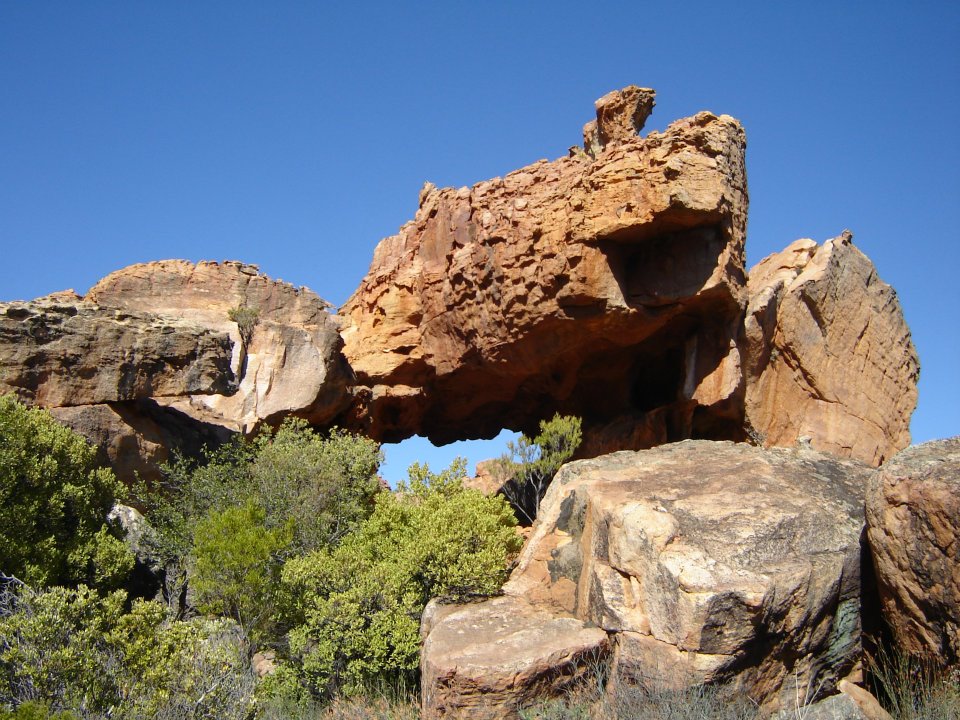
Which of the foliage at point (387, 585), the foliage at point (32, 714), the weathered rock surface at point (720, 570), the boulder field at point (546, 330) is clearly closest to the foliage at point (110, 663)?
the foliage at point (32, 714)

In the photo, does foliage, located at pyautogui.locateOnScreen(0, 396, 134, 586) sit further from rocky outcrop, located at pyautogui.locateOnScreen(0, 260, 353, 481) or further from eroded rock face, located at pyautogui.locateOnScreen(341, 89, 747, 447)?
eroded rock face, located at pyautogui.locateOnScreen(341, 89, 747, 447)

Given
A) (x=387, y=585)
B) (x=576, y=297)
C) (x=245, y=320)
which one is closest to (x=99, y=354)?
(x=245, y=320)

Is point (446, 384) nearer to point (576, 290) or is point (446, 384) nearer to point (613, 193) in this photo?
point (576, 290)

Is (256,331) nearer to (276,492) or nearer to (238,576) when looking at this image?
(276,492)

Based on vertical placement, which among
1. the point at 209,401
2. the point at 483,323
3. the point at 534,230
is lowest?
the point at 209,401

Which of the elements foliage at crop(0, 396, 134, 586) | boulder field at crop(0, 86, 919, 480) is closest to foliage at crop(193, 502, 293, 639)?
foliage at crop(0, 396, 134, 586)

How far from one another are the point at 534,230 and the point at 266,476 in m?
7.44

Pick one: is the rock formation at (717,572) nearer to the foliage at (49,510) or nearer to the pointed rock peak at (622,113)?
the foliage at (49,510)

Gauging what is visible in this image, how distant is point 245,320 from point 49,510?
8.31 m

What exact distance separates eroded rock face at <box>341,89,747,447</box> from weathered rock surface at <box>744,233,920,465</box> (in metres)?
0.84

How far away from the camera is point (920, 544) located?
8.80 meters

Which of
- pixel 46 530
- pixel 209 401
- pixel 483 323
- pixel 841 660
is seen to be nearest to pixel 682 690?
pixel 841 660

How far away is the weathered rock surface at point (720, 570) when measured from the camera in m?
9.20

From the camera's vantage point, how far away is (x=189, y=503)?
1661 cm
